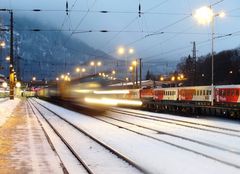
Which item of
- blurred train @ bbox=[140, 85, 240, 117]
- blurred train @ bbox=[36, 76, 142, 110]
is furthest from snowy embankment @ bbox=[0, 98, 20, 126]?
blurred train @ bbox=[140, 85, 240, 117]

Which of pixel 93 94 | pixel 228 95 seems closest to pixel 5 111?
pixel 93 94

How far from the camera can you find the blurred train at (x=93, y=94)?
6382cm

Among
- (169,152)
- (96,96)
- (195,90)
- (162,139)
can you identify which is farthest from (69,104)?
(169,152)

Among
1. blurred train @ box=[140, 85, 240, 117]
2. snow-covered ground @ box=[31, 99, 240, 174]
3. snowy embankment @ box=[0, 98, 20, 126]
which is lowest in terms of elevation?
snow-covered ground @ box=[31, 99, 240, 174]

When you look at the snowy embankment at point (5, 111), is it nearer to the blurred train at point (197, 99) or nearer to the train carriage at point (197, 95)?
the blurred train at point (197, 99)

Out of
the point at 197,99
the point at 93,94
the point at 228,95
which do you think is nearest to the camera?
the point at 228,95

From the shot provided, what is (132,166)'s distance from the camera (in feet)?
48.2

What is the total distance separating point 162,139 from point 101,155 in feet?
18.9

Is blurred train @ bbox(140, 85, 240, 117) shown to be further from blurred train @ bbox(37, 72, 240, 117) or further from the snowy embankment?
the snowy embankment

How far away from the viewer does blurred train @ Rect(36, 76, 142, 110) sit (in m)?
63.8

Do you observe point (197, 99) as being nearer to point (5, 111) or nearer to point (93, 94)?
point (93, 94)

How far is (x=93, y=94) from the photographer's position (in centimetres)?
6400

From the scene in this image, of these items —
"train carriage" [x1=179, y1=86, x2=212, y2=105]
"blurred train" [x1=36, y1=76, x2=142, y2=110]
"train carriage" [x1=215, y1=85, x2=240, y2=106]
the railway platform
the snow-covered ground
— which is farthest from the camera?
"blurred train" [x1=36, y1=76, x2=142, y2=110]

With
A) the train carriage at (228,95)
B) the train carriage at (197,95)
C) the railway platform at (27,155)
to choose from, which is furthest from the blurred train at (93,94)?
the railway platform at (27,155)
